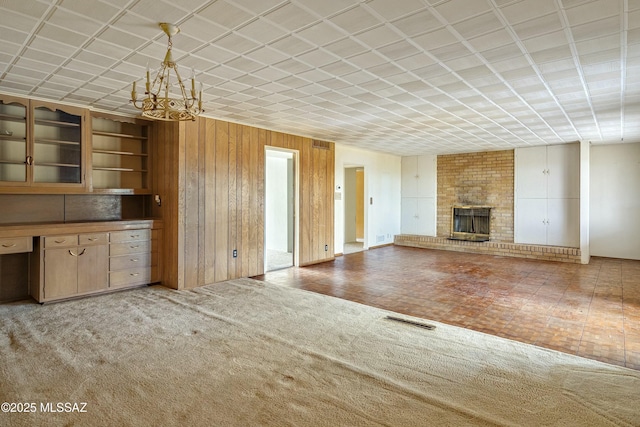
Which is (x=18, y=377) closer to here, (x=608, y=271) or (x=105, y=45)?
(x=105, y=45)

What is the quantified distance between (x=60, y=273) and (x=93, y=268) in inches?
13.9

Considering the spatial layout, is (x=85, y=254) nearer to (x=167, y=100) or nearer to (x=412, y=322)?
(x=167, y=100)

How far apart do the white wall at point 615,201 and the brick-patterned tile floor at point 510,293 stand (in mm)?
529

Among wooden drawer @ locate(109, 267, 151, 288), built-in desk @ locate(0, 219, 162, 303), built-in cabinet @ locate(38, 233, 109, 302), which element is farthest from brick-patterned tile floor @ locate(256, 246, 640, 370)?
built-in cabinet @ locate(38, 233, 109, 302)

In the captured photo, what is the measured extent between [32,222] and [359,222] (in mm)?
7930

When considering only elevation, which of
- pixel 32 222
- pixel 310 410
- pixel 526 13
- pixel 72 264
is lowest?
pixel 310 410

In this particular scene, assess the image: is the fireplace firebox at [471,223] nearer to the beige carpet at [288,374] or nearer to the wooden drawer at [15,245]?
the beige carpet at [288,374]

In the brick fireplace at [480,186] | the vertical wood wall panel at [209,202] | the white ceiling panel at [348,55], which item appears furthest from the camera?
the brick fireplace at [480,186]

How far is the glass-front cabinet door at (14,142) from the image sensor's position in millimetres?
4266

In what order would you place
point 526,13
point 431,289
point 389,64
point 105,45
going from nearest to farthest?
1. point 526,13
2. point 105,45
3. point 389,64
4. point 431,289

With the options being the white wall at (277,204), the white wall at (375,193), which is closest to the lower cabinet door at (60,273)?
the white wall at (277,204)

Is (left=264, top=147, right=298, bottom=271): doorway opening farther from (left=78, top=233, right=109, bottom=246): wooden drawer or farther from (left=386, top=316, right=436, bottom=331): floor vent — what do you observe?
(left=386, top=316, right=436, bottom=331): floor vent

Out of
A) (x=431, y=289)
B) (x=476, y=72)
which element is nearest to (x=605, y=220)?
(x=431, y=289)

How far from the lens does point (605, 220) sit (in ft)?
26.2
